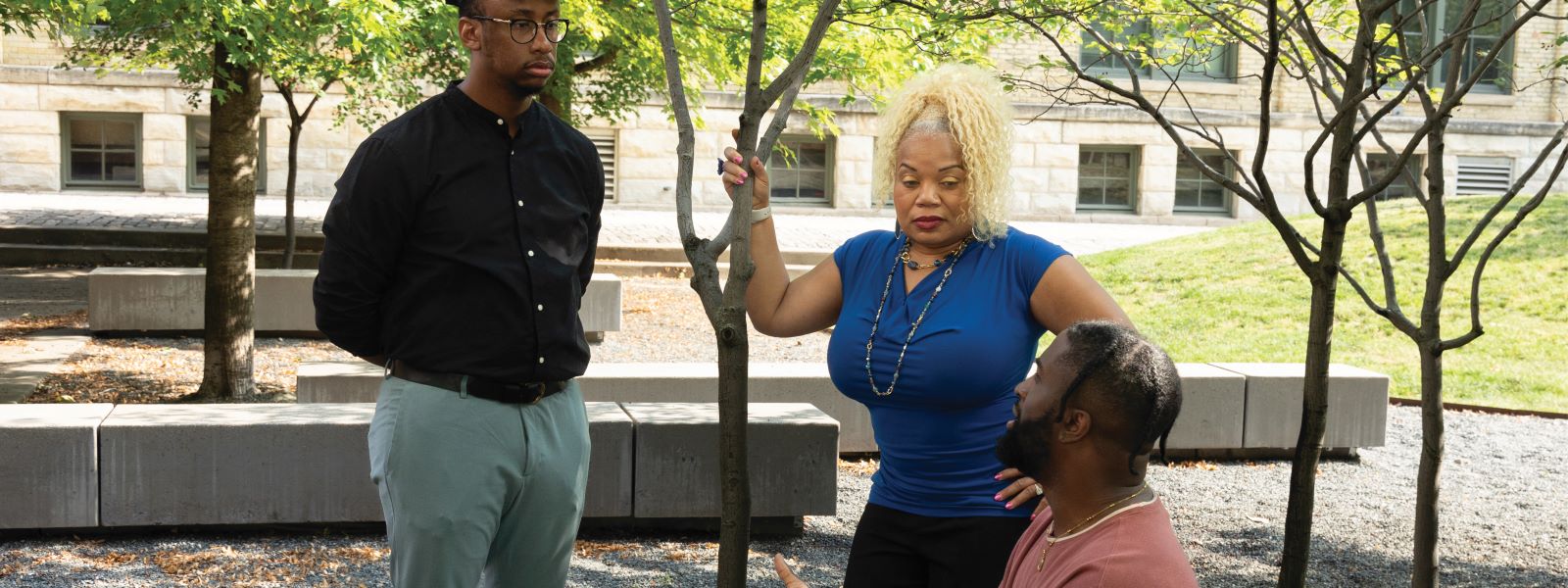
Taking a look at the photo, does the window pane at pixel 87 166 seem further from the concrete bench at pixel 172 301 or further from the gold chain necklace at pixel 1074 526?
the gold chain necklace at pixel 1074 526

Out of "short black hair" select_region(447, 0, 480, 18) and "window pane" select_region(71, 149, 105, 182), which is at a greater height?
"short black hair" select_region(447, 0, 480, 18)

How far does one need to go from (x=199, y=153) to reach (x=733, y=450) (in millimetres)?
22196

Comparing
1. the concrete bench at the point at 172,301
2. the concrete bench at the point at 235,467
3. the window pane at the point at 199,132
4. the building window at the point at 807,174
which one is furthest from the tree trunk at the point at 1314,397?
the window pane at the point at 199,132

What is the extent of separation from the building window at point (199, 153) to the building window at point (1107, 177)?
1449 centimetres

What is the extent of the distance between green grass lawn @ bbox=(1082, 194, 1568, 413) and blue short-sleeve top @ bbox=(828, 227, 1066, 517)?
31.3ft

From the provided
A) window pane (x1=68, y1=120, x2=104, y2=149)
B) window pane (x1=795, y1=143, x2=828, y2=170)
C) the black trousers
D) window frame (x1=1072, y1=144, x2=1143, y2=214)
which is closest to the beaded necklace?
the black trousers

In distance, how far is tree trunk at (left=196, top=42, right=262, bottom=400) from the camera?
925 centimetres

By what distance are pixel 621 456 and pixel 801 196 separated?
19802 millimetres

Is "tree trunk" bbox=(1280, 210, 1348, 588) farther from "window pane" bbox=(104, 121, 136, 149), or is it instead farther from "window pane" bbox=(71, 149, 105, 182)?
"window pane" bbox=(71, 149, 105, 182)

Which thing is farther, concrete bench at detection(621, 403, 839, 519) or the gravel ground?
concrete bench at detection(621, 403, 839, 519)

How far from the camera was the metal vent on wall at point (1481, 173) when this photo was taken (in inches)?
1089

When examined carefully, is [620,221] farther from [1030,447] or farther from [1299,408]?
[1030,447]

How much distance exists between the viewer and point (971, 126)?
2.95m

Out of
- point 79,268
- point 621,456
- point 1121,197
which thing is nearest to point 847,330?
point 621,456
